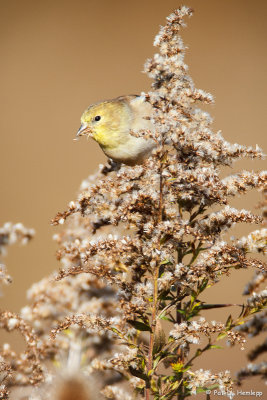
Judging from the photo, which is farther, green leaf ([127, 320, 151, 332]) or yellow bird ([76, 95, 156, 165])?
yellow bird ([76, 95, 156, 165])

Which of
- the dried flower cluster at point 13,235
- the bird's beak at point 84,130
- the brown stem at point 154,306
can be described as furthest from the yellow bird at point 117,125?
the brown stem at point 154,306

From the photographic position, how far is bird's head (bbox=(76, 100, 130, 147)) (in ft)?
2.56

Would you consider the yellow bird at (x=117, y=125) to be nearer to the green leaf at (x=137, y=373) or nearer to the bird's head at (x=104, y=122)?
the bird's head at (x=104, y=122)

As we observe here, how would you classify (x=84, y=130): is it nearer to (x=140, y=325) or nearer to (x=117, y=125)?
(x=117, y=125)

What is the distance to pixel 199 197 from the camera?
44cm

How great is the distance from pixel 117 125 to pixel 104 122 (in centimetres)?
2

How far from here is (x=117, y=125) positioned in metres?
0.78

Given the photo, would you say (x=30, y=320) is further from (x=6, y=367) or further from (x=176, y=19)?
(x=176, y=19)

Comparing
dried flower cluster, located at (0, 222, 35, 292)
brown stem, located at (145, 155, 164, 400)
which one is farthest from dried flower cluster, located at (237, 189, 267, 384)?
dried flower cluster, located at (0, 222, 35, 292)

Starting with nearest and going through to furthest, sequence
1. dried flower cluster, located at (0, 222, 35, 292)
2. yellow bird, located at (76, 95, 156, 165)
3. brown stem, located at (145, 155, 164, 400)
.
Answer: brown stem, located at (145, 155, 164, 400) < dried flower cluster, located at (0, 222, 35, 292) < yellow bird, located at (76, 95, 156, 165)

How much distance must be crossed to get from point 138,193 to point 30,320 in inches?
10.2

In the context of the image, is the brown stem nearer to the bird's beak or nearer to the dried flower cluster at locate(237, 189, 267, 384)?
the dried flower cluster at locate(237, 189, 267, 384)

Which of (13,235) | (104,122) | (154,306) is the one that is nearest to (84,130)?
(104,122)

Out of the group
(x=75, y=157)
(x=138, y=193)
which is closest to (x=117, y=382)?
(x=138, y=193)
